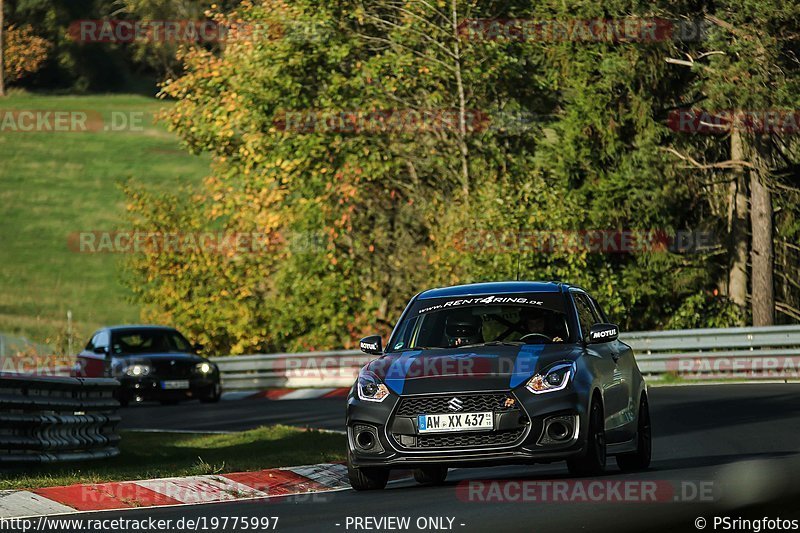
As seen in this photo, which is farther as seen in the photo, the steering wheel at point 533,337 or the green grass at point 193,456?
the green grass at point 193,456

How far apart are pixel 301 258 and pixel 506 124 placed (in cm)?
577

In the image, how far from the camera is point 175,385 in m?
30.7

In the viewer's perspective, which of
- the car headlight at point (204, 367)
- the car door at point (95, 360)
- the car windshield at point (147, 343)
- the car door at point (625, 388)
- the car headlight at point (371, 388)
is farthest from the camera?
the car windshield at point (147, 343)

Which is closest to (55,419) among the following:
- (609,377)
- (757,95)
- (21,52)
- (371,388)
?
(371,388)

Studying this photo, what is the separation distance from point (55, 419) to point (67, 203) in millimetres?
A: 68980

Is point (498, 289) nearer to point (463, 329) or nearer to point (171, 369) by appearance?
point (463, 329)

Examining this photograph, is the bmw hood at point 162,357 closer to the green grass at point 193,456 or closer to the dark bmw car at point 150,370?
the dark bmw car at point 150,370

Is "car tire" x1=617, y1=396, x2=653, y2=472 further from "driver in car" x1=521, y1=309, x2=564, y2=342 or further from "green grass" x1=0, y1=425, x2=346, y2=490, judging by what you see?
"green grass" x1=0, y1=425, x2=346, y2=490

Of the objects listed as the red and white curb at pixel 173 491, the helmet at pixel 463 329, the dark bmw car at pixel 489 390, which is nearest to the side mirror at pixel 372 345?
the dark bmw car at pixel 489 390

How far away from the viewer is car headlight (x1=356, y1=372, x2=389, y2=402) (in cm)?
1285

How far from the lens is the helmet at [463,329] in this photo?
13.6 m

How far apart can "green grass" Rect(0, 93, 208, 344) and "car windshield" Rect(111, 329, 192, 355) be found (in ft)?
34.4

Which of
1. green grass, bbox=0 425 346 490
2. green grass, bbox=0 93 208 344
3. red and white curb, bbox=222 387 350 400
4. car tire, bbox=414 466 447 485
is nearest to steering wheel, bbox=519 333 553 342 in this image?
car tire, bbox=414 466 447 485

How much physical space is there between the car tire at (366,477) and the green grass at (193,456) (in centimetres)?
196
